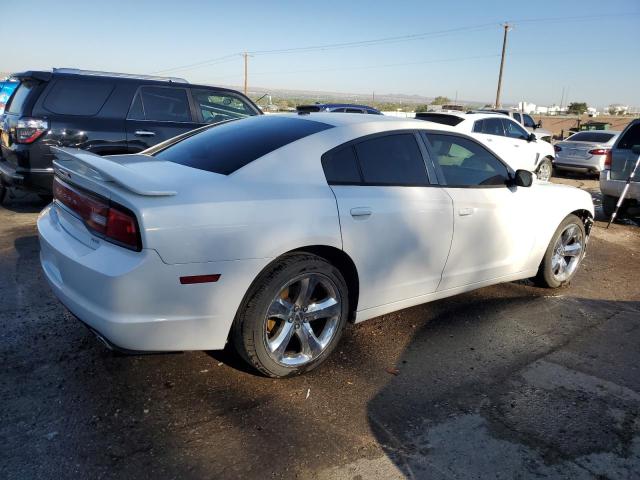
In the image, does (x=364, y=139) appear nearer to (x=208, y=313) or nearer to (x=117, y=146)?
(x=208, y=313)

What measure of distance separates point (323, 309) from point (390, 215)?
2.42ft

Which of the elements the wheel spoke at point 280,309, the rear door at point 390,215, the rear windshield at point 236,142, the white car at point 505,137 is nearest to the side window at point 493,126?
the white car at point 505,137

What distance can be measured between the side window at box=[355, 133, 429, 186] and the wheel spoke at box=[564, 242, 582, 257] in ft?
7.03

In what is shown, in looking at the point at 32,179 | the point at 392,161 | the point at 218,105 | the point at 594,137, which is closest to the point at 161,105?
the point at 218,105

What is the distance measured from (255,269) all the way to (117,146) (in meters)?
4.54

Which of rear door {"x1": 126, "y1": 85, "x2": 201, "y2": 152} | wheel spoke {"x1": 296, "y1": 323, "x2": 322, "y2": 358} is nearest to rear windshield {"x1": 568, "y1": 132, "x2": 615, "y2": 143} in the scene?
rear door {"x1": 126, "y1": 85, "x2": 201, "y2": 152}

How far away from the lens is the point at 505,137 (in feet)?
37.2

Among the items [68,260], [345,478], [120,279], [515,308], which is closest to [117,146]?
[68,260]

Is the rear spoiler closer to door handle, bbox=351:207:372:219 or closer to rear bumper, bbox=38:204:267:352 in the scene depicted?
rear bumper, bbox=38:204:267:352

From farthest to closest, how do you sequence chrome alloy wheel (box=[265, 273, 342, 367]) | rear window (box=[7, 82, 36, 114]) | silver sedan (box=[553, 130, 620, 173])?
1. silver sedan (box=[553, 130, 620, 173])
2. rear window (box=[7, 82, 36, 114])
3. chrome alloy wheel (box=[265, 273, 342, 367])

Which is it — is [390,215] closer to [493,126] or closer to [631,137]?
[631,137]

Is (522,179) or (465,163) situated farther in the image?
(522,179)

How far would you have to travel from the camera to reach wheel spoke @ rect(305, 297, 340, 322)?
10.3ft

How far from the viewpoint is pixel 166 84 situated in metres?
7.14
